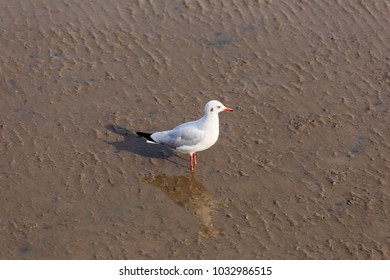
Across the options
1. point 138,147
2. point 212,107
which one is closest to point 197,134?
point 212,107

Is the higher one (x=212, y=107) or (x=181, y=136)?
(x=212, y=107)

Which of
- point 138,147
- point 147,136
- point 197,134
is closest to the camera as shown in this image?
point 197,134

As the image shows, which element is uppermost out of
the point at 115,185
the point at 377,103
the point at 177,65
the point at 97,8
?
the point at 97,8

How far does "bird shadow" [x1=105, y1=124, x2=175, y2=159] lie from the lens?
521 inches

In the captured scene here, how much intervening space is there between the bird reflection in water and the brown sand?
23mm

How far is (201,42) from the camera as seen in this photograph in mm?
15734

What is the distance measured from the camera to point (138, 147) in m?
13.3

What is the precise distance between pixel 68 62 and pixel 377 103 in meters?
5.87

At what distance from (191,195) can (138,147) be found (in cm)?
148

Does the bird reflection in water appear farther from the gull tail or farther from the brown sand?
the gull tail

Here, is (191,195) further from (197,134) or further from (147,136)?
(147,136)

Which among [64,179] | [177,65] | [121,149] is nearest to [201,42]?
[177,65]

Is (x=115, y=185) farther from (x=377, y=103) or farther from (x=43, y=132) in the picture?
(x=377, y=103)

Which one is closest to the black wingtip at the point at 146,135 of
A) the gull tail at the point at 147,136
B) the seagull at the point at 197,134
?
the gull tail at the point at 147,136
